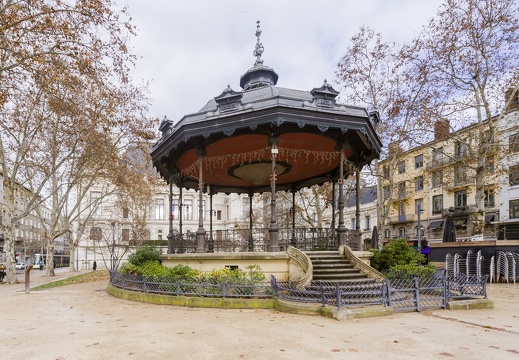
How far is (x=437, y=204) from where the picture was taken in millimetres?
51375

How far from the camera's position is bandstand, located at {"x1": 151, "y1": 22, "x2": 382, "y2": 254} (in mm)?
12438

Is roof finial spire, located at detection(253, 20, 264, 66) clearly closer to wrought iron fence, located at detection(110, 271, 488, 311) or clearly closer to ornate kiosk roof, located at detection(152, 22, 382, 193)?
ornate kiosk roof, located at detection(152, 22, 382, 193)

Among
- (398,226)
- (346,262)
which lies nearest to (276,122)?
(346,262)

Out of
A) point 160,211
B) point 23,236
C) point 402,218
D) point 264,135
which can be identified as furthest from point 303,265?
point 23,236

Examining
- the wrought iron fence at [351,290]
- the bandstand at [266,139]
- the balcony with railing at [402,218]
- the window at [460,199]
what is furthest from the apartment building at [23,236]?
the window at [460,199]

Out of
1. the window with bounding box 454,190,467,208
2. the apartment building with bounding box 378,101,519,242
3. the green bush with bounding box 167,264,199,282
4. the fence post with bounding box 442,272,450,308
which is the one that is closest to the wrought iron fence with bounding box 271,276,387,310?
the fence post with bounding box 442,272,450,308

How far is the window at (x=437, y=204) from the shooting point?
50.8 m

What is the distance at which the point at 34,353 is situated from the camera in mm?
6383

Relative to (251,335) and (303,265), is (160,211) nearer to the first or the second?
(303,265)

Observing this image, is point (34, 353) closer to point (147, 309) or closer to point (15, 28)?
point (147, 309)

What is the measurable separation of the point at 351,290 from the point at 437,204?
153 feet

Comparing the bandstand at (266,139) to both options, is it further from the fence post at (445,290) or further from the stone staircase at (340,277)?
the fence post at (445,290)

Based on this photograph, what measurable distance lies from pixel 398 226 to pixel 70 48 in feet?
181

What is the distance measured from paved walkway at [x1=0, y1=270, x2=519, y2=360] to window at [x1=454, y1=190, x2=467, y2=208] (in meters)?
42.4
